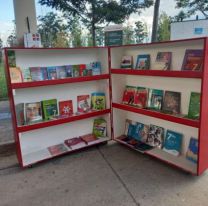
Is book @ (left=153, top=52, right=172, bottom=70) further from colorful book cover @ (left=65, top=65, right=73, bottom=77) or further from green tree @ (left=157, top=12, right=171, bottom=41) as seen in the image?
green tree @ (left=157, top=12, right=171, bottom=41)

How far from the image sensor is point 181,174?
2.18 meters

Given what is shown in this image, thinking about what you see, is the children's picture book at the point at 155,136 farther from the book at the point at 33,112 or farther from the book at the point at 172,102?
the book at the point at 33,112

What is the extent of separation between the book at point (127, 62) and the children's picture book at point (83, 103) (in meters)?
0.65

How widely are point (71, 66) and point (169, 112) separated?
1323mm

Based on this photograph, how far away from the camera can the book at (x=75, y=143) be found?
9.01ft

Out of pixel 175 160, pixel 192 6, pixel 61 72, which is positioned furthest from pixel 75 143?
pixel 192 6

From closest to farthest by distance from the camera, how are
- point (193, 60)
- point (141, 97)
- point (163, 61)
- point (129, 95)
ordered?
point (193, 60) < point (163, 61) < point (141, 97) < point (129, 95)

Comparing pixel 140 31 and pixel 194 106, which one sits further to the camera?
pixel 140 31

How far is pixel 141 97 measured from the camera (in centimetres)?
271

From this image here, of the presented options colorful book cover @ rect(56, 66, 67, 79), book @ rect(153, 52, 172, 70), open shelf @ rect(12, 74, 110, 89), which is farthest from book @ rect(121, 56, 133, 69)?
colorful book cover @ rect(56, 66, 67, 79)

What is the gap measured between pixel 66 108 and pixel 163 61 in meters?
1.35

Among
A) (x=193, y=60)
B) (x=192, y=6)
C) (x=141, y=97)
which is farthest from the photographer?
(x=192, y=6)

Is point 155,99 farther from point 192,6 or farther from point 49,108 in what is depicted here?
point 192,6

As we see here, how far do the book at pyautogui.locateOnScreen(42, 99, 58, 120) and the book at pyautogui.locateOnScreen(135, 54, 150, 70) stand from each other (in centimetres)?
114
